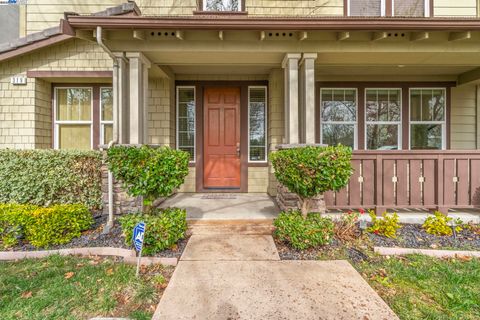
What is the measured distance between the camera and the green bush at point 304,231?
11.0 ft

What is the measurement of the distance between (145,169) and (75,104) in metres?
3.94

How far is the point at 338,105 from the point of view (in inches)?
242

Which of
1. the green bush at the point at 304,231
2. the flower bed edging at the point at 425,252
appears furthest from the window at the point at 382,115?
the green bush at the point at 304,231

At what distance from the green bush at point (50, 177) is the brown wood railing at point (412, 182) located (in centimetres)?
404

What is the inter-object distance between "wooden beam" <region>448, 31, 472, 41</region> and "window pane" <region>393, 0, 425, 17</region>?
6.55 ft

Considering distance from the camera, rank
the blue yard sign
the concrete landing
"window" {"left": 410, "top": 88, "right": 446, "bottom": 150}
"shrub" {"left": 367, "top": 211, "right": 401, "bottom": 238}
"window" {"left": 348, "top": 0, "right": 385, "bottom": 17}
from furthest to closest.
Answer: "window" {"left": 410, "top": 88, "right": 446, "bottom": 150}, "window" {"left": 348, "top": 0, "right": 385, "bottom": 17}, "shrub" {"left": 367, "top": 211, "right": 401, "bottom": 238}, the blue yard sign, the concrete landing

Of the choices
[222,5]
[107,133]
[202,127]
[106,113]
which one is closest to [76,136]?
[107,133]

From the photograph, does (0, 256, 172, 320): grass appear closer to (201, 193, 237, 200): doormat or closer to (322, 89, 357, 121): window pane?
(201, 193, 237, 200): doormat

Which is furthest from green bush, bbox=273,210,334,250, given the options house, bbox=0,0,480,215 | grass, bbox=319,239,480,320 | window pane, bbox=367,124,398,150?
window pane, bbox=367,124,398,150

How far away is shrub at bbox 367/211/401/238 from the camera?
3.74m

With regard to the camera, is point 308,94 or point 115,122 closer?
point 308,94

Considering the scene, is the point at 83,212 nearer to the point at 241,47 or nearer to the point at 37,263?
the point at 37,263

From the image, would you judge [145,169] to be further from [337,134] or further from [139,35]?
[337,134]

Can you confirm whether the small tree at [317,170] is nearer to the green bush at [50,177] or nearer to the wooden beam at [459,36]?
the wooden beam at [459,36]
